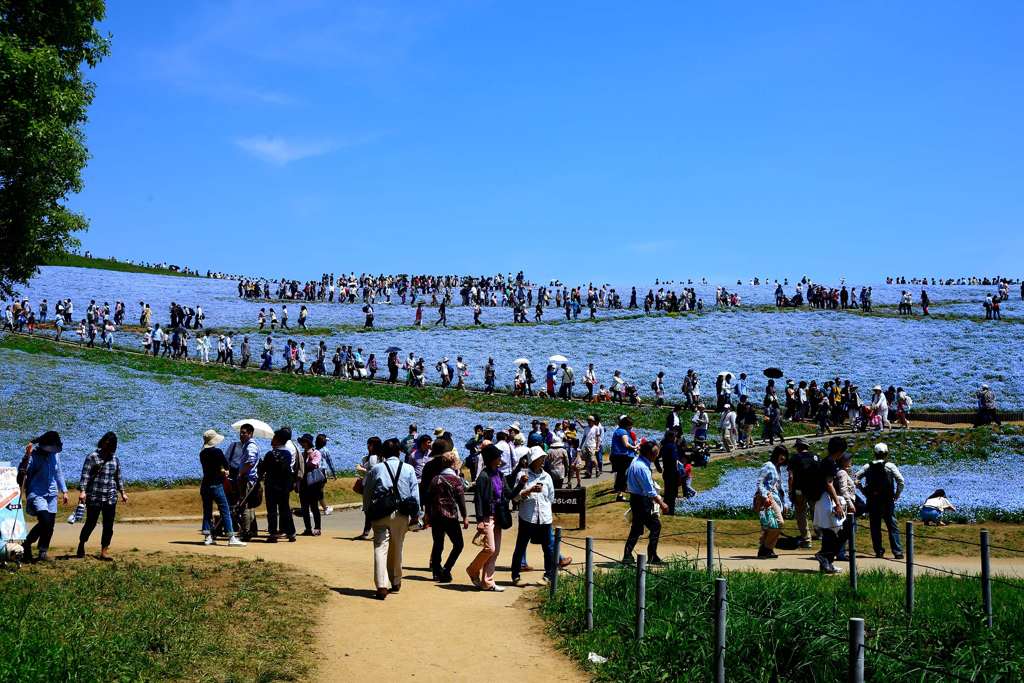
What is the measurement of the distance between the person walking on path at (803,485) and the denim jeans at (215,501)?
386 inches

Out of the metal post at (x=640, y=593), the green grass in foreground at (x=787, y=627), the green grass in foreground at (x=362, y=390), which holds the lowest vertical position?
the green grass in foreground at (x=787, y=627)

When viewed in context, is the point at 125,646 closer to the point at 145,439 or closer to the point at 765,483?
the point at 765,483

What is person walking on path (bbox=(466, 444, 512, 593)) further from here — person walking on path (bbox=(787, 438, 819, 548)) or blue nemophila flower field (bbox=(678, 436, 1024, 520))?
blue nemophila flower field (bbox=(678, 436, 1024, 520))

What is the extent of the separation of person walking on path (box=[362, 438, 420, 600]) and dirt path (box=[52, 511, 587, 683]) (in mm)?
308

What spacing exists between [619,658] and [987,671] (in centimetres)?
378

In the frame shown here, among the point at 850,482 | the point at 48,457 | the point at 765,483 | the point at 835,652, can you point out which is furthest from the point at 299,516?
the point at 835,652

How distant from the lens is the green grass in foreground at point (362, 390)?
38.9 meters

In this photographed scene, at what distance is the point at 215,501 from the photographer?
15.7 m

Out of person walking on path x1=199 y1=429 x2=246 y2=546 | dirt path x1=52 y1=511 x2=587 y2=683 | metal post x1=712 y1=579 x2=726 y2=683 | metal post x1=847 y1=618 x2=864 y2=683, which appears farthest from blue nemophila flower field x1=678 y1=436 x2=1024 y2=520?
metal post x1=847 y1=618 x2=864 y2=683

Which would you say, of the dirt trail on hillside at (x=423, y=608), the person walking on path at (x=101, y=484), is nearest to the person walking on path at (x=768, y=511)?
the dirt trail on hillside at (x=423, y=608)

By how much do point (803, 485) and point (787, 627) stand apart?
593cm

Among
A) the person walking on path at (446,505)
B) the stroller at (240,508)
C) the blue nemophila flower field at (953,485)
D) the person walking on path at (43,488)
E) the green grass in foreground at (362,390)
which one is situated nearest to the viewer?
the person walking on path at (43,488)

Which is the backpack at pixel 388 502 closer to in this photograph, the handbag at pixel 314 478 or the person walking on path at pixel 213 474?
the person walking on path at pixel 213 474

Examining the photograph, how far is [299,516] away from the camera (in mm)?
21656
